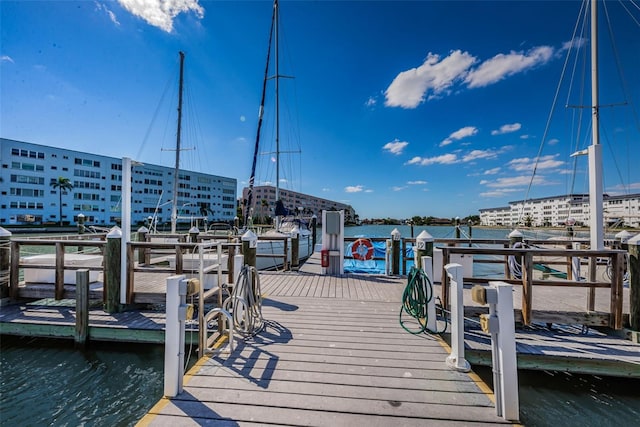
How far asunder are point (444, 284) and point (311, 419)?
2.94 meters

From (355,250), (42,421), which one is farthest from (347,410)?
(355,250)

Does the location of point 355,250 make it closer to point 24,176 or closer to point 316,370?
point 316,370

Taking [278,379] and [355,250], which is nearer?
[278,379]

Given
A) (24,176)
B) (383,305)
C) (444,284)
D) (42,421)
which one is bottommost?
(42,421)

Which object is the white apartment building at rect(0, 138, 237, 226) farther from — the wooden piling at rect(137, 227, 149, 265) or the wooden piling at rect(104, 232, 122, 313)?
the wooden piling at rect(104, 232, 122, 313)

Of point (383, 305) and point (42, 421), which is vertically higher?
point (383, 305)

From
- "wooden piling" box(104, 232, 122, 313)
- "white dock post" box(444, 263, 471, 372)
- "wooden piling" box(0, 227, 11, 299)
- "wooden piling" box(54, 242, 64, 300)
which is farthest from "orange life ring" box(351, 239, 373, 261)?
"wooden piling" box(0, 227, 11, 299)

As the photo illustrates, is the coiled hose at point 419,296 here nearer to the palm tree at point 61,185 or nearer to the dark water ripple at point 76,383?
the dark water ripple at point 76,383

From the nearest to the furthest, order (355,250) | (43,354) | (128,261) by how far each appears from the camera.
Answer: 1. (43,354)
2. (128,261)
3. (355,250)

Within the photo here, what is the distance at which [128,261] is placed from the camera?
459cm

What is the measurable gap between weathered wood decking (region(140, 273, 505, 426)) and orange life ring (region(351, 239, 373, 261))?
3567 mm

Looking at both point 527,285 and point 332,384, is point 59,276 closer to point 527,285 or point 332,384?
point 332,384

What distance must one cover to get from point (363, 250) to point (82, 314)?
5929 mm

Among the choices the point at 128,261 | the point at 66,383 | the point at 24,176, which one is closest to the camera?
the point at 66,383
